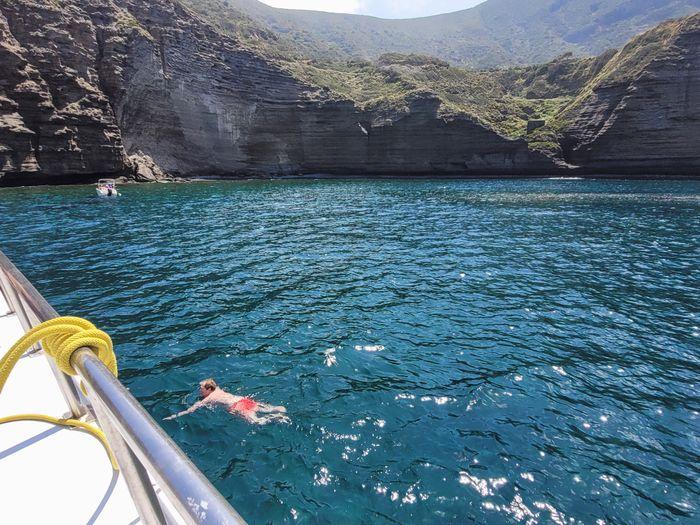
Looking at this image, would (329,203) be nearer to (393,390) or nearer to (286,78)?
(393,390)

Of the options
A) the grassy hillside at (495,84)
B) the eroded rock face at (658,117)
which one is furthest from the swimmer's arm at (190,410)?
the eroded rock face at (658,117)

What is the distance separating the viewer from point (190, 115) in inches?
2376

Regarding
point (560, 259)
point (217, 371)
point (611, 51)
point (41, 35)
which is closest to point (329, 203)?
point (560, 259)

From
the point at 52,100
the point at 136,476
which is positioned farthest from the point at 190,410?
the point at 52,100

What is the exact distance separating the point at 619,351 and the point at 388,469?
6737 millimetres

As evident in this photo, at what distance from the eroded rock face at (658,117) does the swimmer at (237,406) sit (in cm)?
7271

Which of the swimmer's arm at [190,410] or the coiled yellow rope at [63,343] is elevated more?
the coiled yellow rope at [63,343]

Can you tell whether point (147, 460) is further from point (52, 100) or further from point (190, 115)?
point (190, 115)

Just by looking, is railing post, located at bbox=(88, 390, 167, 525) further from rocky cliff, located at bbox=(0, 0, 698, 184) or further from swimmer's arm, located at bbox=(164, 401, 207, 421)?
rocky cliff, located at bbox=(0, 0, 698, 184)

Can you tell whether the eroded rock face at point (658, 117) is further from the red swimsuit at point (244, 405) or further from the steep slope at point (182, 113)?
the red swimsuit at point (244, 405)

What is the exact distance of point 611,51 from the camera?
8362 cm

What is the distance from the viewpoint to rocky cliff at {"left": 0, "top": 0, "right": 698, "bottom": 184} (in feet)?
158

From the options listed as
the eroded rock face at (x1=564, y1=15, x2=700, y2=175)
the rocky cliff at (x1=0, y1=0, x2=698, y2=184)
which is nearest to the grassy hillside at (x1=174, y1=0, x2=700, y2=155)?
the rocky cliff at (x1=0, y1=0, x2=698, y2=184)

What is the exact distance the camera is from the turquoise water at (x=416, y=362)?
553 cm
